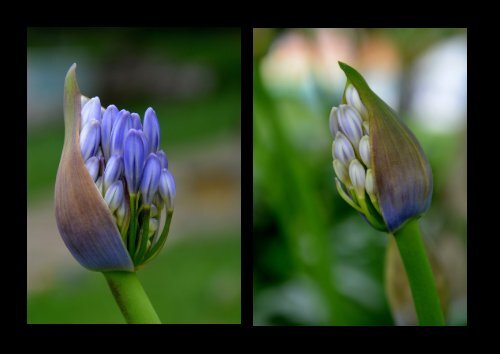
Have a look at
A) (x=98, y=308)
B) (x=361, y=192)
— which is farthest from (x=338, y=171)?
(x=98, y=308)

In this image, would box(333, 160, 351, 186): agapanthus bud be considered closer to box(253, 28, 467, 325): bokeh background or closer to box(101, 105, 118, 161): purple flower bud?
box(101, 105, 118, 161): purple flower bud

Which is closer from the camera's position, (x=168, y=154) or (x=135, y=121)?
(x=135, y=121)

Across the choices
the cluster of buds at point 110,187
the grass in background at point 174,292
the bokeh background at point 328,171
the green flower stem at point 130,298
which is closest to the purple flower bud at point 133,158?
the cluster of buds at point 110,187

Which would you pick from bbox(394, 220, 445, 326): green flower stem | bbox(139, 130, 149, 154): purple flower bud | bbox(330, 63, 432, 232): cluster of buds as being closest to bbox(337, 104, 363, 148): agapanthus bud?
bbox(330, 63, 432, 232): cluster of buds

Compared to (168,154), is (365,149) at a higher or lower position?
lower

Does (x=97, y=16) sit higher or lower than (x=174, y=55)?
lower

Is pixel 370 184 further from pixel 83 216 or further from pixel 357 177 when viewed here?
pixel 83 216

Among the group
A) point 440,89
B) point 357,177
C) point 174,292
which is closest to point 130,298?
point 357,177
